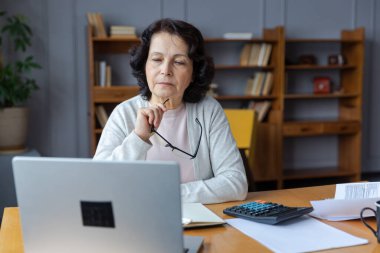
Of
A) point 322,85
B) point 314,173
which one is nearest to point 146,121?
point 314,173

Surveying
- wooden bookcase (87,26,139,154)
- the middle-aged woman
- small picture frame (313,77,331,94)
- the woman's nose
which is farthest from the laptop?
small picture frame (313,77,331,94)

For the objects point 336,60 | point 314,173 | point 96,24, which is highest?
point 96,24

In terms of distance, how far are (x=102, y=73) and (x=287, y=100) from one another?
205 centimetres

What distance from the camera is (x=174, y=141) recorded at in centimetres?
196

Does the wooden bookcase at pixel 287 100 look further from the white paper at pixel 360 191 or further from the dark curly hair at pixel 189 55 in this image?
the white paper at pixel 360 191

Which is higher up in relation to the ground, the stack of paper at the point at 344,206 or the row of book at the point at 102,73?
the row of book at the point at 102,73

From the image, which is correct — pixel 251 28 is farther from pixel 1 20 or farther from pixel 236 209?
pixel 236 209

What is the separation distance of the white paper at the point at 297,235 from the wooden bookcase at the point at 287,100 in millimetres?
3396

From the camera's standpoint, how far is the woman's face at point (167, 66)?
1944mm

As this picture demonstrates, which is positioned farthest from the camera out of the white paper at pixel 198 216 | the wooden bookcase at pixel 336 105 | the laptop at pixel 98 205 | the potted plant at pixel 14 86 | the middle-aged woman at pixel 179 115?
the wooden bookcase at pixel 336 105

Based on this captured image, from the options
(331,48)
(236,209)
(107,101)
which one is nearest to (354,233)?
(236,209)

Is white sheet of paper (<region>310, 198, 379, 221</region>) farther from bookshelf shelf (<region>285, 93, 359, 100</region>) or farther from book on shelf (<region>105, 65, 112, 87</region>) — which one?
bookshelf shelf (<region>285, 93, 359, 100</region>)

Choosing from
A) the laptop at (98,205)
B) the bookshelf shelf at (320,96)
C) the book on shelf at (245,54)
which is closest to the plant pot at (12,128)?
the book on shelf at (245,54)

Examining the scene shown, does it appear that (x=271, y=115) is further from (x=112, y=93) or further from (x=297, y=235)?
(x=297, y=235)
